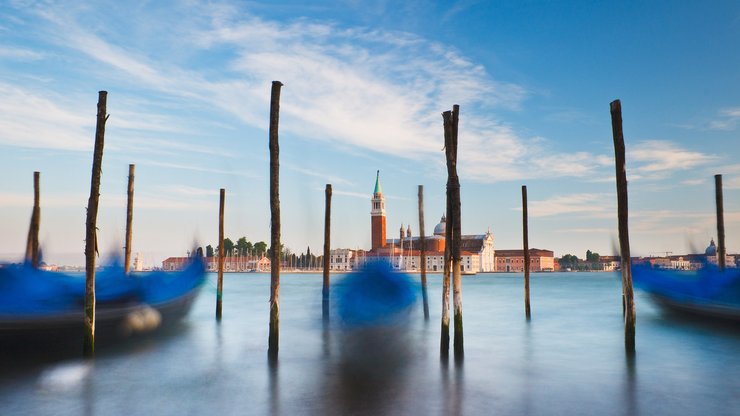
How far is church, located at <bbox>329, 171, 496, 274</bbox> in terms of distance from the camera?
10019 cm

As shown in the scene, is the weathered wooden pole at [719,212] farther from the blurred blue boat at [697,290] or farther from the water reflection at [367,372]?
the water reflection at [367,372]

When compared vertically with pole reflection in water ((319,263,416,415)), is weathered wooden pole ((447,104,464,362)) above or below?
above

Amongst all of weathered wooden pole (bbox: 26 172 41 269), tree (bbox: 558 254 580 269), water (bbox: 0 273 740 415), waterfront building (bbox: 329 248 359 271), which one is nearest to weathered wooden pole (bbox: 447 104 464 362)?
water (bbox: 0 273 740 415)

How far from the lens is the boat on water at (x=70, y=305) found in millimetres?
10359

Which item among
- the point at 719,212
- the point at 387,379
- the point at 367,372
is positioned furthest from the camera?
the point at 719,212

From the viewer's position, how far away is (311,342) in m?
13.4

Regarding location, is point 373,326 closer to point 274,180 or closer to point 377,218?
point 274,180

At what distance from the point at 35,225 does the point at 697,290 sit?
775 inches

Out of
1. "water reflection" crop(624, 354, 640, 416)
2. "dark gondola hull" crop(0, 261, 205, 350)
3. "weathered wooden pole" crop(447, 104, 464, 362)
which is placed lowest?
"water reflection" crop(624, 354, 640, 416)

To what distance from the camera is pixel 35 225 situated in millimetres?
17047

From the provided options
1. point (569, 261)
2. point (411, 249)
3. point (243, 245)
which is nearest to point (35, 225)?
point (411, 249)

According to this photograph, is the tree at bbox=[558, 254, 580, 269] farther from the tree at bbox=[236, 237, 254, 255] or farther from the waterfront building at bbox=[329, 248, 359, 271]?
the tree at bbox=[236, 237, 254, 255]

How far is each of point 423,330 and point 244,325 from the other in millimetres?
5809

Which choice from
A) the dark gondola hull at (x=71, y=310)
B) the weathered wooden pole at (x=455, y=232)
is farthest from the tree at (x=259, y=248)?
the weathered wooden pole at (x=455, y=232)
